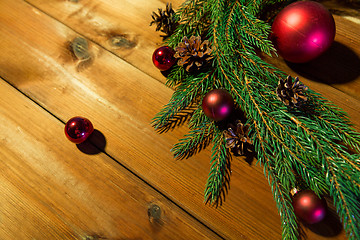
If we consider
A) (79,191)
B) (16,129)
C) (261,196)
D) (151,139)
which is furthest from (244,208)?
(16,129)

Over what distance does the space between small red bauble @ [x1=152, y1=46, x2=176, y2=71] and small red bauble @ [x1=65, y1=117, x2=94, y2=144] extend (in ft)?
0.80

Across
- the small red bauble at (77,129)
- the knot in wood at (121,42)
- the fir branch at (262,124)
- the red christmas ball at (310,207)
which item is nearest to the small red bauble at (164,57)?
the fir branch at (262,124)

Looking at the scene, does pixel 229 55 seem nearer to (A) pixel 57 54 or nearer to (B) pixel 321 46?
(B) pixel 321 46

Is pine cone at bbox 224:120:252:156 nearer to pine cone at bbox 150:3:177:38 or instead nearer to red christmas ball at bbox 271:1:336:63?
red christmas ball at bbox 271:1:336:63

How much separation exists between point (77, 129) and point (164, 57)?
29 cm

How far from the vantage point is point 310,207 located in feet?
1.89

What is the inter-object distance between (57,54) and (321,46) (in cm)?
75

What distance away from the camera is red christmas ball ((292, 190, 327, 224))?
58 cm

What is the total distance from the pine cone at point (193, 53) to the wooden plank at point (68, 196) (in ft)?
1.05

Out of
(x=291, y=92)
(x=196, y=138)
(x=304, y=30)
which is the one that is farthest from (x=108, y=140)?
(x=304, y=30)

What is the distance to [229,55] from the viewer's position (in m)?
0.70

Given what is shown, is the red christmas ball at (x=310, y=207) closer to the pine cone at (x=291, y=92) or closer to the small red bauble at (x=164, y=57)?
the pine cone at (x=291, y=92)

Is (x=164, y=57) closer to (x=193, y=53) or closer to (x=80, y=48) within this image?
(x=193, y=53)

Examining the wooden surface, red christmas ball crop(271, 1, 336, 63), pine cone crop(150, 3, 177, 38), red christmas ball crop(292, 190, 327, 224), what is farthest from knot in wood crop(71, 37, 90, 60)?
red christmas ball crop(292, 190, 327, 224)
